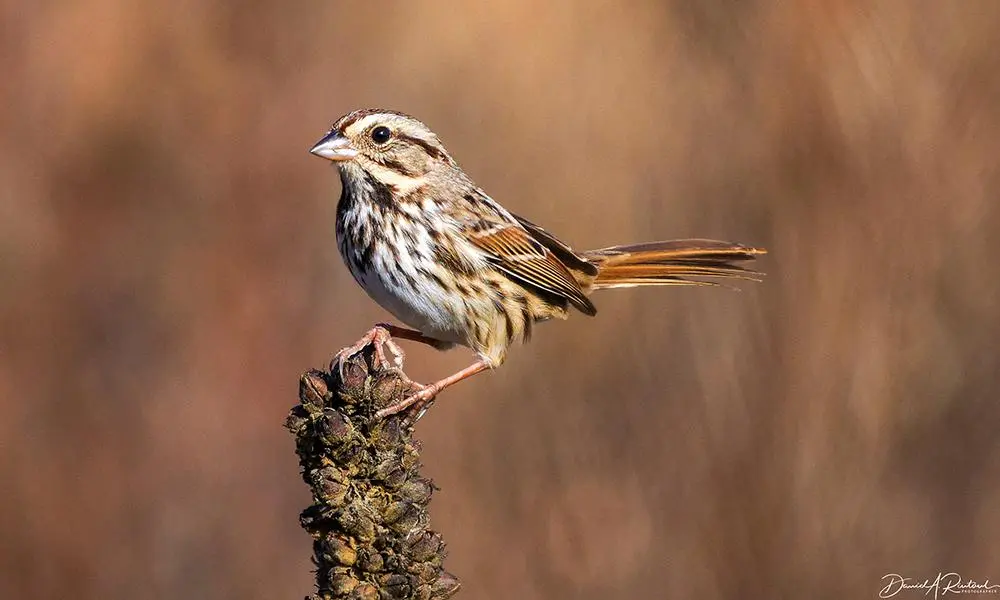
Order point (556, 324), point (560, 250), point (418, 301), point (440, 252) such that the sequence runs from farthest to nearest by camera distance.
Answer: point (556, 324) → point (560, 250) → point (440, 252) → point (418, 301)

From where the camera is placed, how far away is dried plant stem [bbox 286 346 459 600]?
8.70 ft

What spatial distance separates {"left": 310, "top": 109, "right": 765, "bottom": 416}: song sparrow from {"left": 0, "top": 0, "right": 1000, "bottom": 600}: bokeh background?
1.49ft

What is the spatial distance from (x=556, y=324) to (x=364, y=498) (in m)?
3.38

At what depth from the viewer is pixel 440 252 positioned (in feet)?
13.9

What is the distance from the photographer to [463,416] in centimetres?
575

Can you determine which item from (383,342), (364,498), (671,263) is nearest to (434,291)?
(383,342)

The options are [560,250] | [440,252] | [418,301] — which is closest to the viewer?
[418,301]

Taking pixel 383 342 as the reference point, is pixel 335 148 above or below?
above

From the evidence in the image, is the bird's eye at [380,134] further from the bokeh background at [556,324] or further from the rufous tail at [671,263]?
the bokeh background at [556,324]

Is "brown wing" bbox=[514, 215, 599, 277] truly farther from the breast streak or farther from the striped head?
the striped head

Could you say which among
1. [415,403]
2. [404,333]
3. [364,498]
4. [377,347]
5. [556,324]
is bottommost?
[364,498]
